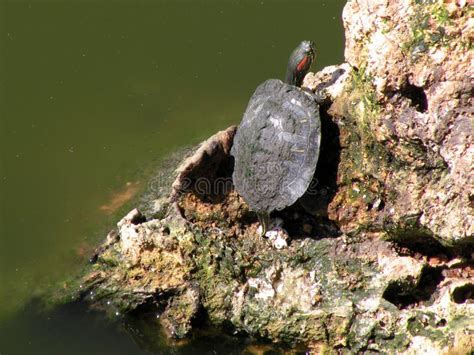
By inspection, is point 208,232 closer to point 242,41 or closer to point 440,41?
point 440,41

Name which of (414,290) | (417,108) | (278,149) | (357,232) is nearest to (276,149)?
(278,149)

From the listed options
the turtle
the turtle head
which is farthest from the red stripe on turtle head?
the turtle

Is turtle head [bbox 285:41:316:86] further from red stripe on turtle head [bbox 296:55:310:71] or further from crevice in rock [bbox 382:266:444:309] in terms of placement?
crevice in rock [bbox 382:266:444:309]

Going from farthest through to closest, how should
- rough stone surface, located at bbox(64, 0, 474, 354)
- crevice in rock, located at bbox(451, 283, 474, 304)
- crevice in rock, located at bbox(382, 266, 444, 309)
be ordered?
crevice in rock, located at bbox(382, 266, 444, 309) → crevice in rock, located at bbox(451, 283, 474, 304) → rough stone surface, located at bbox(64, 0, 474, 354)

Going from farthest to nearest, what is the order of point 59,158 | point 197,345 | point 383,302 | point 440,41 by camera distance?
point 59,158
point 197,345
point 383,302
point 440,41

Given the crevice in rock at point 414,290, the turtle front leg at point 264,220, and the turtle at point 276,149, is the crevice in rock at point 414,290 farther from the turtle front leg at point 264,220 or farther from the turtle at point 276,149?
the turtle front leg at point 264,220

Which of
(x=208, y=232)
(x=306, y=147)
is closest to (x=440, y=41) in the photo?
(x=306, y=147)

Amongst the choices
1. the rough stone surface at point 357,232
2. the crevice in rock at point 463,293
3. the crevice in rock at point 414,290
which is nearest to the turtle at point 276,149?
the rough stone surface at point 357,232
